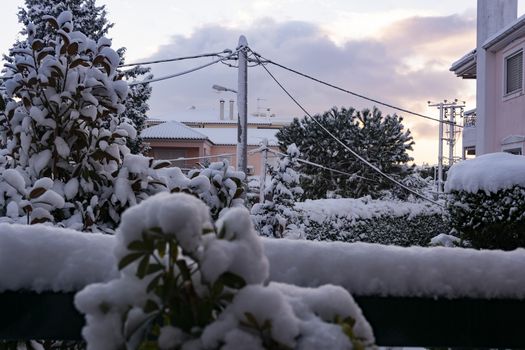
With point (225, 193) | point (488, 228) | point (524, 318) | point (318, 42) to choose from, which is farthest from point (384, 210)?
point (524, 318)

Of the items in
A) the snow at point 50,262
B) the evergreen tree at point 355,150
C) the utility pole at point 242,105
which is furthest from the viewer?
the evergreen tree at point 355,150

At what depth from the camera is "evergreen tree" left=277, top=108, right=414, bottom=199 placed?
18938 millimetres

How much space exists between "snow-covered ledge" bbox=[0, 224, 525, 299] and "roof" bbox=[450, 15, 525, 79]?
1260 cm

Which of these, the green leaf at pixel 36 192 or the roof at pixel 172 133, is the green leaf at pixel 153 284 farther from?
the roof at pixel 172 133

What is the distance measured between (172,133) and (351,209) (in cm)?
2610

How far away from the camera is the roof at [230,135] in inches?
1608

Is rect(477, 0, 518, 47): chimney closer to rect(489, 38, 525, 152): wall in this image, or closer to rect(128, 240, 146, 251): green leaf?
rect(489, 38, 525, 152): wall

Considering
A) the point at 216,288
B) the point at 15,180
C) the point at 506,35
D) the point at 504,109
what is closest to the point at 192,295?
the point at 216,288

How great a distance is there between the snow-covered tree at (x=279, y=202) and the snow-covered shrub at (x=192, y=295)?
26.4ft

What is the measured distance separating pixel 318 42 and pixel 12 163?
16.9 metres

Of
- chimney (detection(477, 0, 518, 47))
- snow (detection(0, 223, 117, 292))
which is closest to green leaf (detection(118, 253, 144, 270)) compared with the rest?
snow (detection(0, 223, 117, 292))

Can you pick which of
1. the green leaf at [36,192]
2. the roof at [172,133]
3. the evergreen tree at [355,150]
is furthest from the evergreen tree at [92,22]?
the roof at [172,133]

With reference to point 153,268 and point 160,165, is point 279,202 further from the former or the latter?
point 153,268

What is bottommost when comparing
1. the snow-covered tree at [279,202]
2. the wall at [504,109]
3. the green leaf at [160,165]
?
the snow-covered tree at [279,202]
